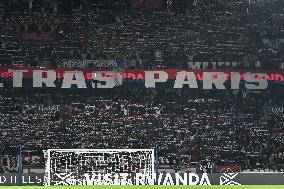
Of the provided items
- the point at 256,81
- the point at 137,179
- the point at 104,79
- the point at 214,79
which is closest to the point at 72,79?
the point at 104,79

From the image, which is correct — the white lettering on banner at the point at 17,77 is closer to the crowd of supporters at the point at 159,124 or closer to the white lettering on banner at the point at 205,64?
the crowd of supporters at the point at 159,124

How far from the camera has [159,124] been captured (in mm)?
27500

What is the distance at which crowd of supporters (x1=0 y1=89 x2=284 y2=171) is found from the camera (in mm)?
26234

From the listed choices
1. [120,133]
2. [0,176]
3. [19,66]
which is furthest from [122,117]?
[0,176]

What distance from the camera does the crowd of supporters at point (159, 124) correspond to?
86.1ft

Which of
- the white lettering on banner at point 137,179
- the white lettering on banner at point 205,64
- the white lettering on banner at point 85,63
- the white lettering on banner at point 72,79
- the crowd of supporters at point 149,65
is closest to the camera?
the white lettering on banner at point 137,179

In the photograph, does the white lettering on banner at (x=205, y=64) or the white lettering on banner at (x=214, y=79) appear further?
the white lettering on banner at (x=205, y=64)

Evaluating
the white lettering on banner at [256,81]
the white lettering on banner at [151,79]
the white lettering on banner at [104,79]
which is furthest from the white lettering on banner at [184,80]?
the white lettering on banner at [104,79]

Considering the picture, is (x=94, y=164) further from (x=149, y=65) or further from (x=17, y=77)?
(x=149, y=65)

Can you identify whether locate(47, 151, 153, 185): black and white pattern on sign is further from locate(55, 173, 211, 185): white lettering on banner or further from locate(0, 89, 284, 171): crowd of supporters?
locate(0, 89, 284, 171): crowd of supporters

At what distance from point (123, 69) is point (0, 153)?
270 inches

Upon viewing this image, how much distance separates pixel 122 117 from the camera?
27812 millimetres

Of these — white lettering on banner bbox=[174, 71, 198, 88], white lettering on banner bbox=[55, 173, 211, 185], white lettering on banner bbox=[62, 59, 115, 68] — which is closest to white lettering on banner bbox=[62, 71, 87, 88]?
white lettering on banner bbox=[62, 59, 115, 68]

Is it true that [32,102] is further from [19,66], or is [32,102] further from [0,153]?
[0,153]
